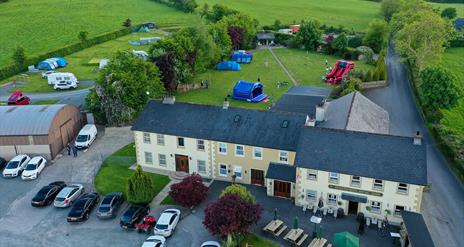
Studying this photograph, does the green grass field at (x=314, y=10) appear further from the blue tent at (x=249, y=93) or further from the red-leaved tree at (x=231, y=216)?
the red-leaved tree at (x=231, y=216)

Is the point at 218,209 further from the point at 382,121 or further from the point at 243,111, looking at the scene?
the point at 382,121

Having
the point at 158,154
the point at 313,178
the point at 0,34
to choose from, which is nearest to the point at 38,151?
the point at 158,154

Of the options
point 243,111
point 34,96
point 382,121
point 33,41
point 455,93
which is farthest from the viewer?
point 33,41

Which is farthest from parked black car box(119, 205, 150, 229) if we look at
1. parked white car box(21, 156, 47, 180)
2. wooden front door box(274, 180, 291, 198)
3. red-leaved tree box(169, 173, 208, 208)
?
parked white car box(21, 156, 47, 180)

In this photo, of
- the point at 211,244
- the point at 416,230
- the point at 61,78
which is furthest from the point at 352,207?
the point at 61,78

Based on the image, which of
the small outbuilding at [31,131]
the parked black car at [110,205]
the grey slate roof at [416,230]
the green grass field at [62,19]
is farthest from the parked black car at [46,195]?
the green grass field at [62,19]

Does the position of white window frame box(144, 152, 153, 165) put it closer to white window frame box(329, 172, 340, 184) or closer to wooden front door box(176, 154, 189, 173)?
wooden front door box(176, 154, 189, 173)

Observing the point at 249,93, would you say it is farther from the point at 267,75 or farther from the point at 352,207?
the point at 352,207
